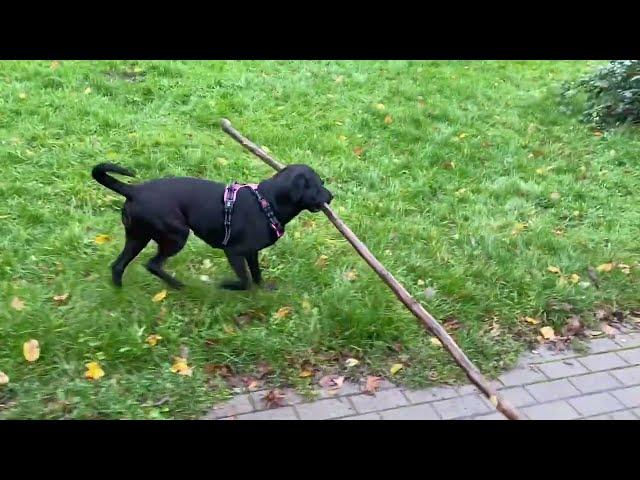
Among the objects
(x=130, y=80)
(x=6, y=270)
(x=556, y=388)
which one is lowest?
(x=556, y=388)

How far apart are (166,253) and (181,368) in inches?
30.9

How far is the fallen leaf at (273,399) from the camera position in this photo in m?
3.55

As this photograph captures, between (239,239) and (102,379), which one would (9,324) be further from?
(239,239)

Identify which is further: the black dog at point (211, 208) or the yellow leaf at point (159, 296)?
the yellow leaf at point (159, 296)

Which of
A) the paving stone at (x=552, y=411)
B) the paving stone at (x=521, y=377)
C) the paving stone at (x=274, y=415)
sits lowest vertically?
the paving stone at (x=274, y=415)

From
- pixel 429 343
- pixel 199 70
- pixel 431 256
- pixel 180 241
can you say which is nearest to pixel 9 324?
pixel 180 241

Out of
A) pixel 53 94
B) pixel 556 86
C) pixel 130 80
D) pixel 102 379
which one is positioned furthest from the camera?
pixel 556 86

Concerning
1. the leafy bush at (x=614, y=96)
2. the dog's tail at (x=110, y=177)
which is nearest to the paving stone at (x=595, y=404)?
the dog's tail at (x=110, y=177)

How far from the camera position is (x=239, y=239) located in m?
4.02

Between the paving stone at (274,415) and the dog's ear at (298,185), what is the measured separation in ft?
4.00

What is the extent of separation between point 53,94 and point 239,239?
13.4 feet

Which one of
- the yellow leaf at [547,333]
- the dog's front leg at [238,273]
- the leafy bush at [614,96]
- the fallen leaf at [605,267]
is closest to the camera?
the dog's front leg at [238,273]

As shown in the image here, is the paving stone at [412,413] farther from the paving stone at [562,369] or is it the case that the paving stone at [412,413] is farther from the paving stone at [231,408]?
the paving stone at [562,369]

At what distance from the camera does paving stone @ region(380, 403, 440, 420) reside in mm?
3512
